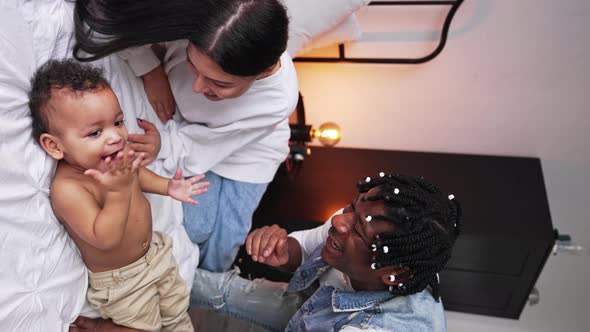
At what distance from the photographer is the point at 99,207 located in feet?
2.80

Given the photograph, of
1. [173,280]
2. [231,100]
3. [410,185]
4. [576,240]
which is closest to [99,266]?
[173,280]

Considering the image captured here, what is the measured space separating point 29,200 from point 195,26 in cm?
42

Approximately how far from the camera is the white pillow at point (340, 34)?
4.56ft

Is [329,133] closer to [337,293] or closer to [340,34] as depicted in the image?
[340,34]

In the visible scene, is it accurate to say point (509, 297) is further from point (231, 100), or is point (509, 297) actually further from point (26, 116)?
point (26, 116)

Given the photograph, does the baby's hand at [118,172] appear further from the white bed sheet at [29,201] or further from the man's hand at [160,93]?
the man's hand at [160,93]

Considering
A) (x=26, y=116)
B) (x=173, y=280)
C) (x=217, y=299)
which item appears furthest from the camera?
(x=217, y=299)

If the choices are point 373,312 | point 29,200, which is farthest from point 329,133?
point 29,200

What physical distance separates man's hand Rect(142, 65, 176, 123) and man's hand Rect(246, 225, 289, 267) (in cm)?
37

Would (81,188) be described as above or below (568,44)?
below

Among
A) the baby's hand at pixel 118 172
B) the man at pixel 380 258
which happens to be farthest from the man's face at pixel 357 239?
the baby's hand at pixel 118 172

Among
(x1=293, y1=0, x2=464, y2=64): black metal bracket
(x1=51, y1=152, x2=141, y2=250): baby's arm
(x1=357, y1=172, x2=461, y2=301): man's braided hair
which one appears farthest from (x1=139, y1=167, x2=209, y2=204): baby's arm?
(x1=293, y1=0, x2=464, y2=64): black metal bracket

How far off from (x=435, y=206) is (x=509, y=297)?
96cm

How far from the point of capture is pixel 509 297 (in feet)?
5.38
